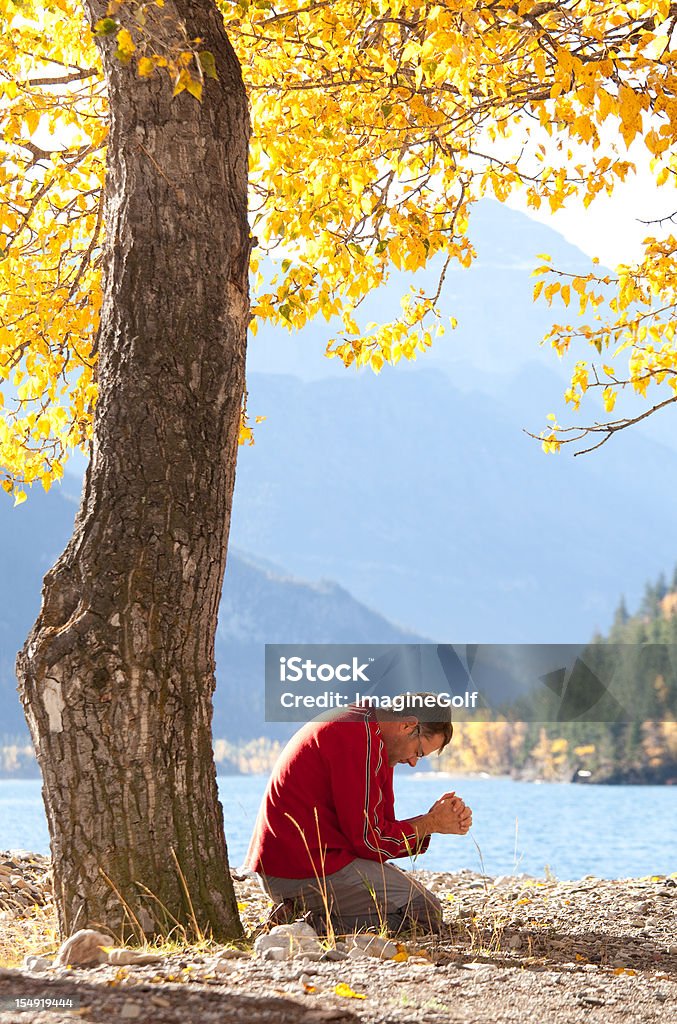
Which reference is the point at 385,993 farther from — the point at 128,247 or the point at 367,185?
the point at 367,185

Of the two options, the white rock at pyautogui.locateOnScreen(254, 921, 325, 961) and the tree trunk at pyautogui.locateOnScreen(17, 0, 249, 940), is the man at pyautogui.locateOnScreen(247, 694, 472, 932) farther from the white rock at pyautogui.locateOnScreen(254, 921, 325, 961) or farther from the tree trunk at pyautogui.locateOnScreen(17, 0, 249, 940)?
the tree trunk at pyautogui.locateOnScreen(17, 0, 249, 940)

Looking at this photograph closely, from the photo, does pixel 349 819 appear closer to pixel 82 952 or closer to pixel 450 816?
pixel 450 816

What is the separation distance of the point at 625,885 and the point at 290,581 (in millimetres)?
116583

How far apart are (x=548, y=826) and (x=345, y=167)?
32272mm

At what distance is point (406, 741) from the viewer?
4500 millimetres

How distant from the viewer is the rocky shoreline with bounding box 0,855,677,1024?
9.96ft

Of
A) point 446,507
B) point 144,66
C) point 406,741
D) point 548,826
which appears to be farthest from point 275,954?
point 446,507

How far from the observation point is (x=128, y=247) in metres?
4.45

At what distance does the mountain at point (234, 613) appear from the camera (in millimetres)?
99125

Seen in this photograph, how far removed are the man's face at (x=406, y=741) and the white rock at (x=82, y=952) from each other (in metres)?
1.38

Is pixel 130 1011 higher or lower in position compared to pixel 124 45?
lower

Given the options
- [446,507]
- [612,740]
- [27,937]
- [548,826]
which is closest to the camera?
[27,937]

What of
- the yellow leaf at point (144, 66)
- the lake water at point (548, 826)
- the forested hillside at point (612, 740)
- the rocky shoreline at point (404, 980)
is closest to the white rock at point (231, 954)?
the rocky shoreline at point (404, 980)

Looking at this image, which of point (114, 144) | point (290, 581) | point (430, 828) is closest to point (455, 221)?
point (114, 144)
